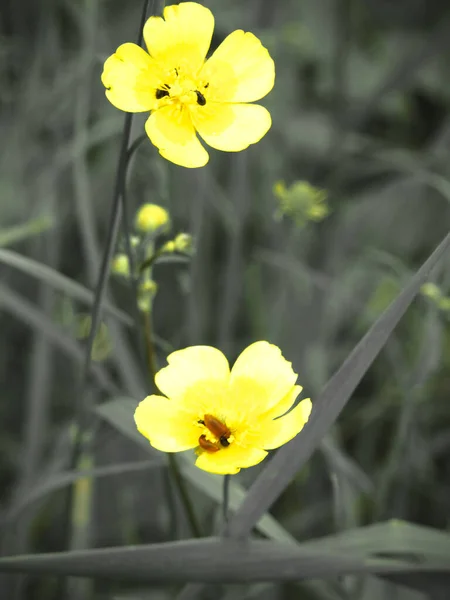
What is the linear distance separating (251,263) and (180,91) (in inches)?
27.7

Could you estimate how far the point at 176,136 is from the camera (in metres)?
0.52

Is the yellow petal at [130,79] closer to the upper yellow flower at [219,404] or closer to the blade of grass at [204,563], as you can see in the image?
the upper yellow flower at [219,404]

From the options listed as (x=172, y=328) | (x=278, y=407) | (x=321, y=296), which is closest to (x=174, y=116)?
(x=278, y=407)

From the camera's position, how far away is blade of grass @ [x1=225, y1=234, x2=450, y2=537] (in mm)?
475

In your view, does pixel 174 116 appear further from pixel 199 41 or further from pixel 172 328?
pixel 172 328

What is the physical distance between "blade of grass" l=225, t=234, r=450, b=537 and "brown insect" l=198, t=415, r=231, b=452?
0.14 ft

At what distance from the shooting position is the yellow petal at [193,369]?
537 millimetres

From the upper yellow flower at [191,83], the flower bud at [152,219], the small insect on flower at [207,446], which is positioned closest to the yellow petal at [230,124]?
the upper yellow flower at [191,83]

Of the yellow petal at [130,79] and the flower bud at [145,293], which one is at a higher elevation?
the yellow petal at [130,79]

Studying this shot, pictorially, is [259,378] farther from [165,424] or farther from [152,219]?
[152,219]

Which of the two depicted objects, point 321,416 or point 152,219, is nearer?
point 321,416

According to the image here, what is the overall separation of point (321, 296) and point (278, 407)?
0.49m

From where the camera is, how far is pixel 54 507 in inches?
40.4

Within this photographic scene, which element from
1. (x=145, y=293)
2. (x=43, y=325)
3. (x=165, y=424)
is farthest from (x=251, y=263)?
(x=165, y=424)
